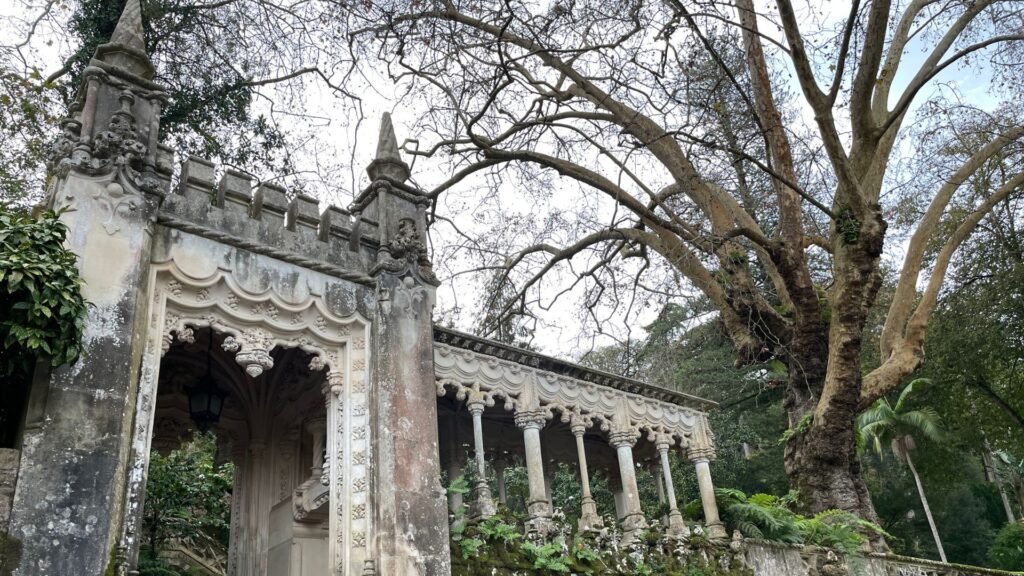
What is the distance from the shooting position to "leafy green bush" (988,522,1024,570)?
27703 millimetres

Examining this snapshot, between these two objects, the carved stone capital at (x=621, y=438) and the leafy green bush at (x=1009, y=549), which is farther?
the leafy green bush at (x=1009, y=549)

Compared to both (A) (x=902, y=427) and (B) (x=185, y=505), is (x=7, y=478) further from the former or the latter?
A: (A) (x=902, y=427)

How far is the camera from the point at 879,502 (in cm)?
2981

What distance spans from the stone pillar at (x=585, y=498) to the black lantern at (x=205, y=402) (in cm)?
437

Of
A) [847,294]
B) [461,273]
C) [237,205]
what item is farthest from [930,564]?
[237,205]

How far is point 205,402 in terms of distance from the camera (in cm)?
898

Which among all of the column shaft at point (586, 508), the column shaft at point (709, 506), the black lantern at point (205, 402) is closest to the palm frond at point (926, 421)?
the column shaft at point (709, 506)

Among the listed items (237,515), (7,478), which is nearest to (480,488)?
(237,515)

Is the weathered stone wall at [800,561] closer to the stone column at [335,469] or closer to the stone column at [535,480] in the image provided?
the stone column at [535,480]

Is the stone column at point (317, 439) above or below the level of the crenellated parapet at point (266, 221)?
below

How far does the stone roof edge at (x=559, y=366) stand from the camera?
9.66m

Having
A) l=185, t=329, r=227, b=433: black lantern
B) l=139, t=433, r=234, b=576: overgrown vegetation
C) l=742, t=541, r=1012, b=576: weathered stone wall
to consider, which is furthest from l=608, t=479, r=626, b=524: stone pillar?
l=139, t=433, r=234, b=576: overgrown vegetation

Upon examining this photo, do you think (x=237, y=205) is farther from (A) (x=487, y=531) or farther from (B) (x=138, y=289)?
(A) (x=487, y=531)

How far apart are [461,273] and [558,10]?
5.38 metres
